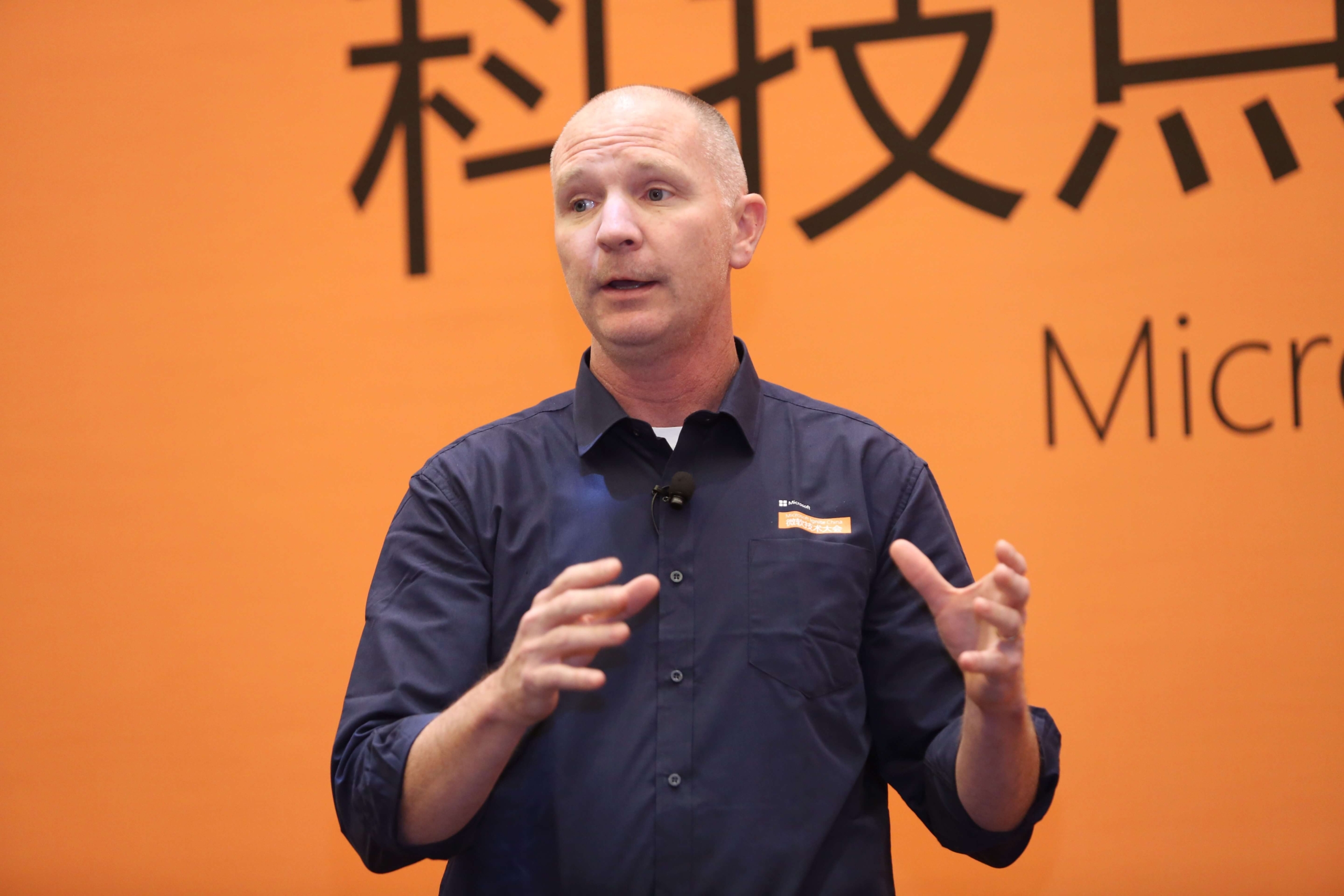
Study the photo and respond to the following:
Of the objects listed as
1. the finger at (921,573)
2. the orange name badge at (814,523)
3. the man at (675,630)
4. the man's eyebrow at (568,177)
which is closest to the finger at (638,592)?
the man at (675,630)

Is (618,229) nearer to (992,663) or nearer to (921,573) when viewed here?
(921,573)

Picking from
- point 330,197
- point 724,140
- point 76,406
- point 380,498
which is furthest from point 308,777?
point 724,140

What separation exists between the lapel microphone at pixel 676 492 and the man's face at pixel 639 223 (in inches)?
7.9

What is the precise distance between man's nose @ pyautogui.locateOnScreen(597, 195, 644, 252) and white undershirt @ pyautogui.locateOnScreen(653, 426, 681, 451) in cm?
26

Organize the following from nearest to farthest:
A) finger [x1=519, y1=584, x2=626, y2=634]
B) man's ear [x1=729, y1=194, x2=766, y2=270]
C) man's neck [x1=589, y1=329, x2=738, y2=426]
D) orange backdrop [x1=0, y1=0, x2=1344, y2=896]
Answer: finger [x1=519, y1=584, x2=626, y2=634] < man's neck [x1=589, y1=329, x2=738, y2=426] < man's ear [x1=729, y1=194, x2=766, y2=270] < orange backdrop [x1=0, y1=0, x2=1344, y2=896]

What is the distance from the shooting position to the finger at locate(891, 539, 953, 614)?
127 cm


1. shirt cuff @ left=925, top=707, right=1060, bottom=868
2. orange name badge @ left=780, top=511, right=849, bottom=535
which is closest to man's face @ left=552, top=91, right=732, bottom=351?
orange name badge @ left=780, top=511, right=849, bottom=535

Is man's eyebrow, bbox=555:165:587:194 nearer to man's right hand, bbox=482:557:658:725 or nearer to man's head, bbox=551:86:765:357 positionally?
man's head, bbox=551:86:765:357

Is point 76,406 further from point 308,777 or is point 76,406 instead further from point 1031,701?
point 1031,701

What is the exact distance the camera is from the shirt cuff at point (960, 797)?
1411 millimetres

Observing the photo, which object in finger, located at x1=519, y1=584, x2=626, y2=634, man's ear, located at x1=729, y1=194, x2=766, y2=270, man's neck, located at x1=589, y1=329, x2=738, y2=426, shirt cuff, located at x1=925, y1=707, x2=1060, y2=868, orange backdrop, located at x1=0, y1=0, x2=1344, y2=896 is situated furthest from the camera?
orange backdrop, located at x1=0, y1=0, x2=1344, y2=896

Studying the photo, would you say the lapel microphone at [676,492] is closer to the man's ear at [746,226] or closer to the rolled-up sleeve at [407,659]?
the rolled-up sleeve at [407,659]

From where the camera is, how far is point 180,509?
2.76 metres

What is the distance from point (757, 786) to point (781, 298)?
1384 mm
